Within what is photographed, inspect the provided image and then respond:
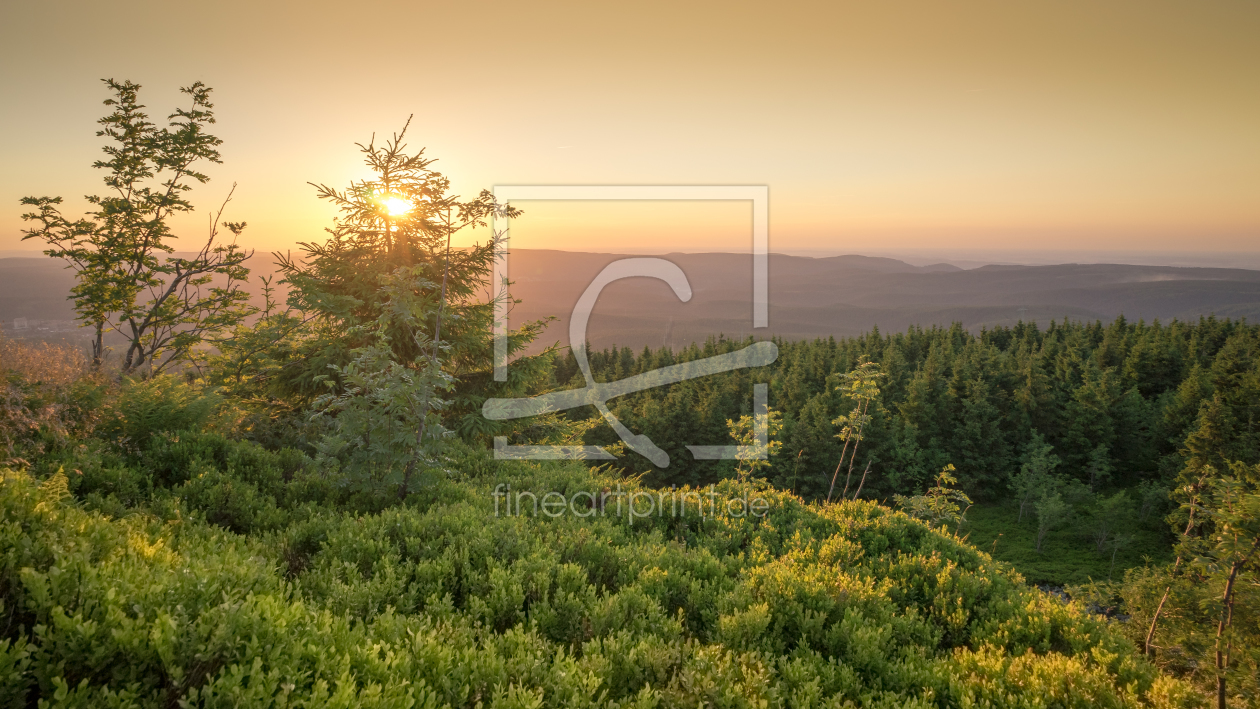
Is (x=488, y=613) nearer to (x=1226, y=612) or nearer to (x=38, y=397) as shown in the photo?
(x=38, y=397)

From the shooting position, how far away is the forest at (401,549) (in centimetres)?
366

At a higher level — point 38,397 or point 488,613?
point 38,397

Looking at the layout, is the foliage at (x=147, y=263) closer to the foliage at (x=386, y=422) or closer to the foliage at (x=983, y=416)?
the foliage at (x=386, y=422)

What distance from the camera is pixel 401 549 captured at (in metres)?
6.88

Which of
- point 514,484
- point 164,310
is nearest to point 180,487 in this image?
point 514,484

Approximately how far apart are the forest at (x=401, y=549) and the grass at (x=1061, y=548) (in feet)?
116

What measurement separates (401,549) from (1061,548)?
6778 centimetres

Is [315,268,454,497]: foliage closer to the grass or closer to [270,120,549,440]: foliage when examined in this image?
[270,120,549,440]: foliage

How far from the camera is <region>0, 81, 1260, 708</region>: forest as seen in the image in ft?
12.0

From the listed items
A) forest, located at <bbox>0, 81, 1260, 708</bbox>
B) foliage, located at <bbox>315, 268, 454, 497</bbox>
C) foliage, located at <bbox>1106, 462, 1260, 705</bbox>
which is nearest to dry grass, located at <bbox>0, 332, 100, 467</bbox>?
forest, located at <bbox>0, 81, 1260, 708</bbox>

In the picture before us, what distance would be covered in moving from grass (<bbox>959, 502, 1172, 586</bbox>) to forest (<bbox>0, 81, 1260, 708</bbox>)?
35282 millimetres

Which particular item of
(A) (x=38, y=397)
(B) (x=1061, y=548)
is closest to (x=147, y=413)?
(A) (x=38, y=397)

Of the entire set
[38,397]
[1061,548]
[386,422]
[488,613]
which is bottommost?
[1061,548]

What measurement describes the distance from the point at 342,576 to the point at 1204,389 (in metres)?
85.5
